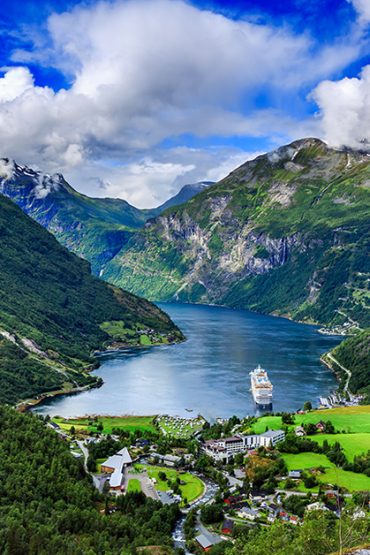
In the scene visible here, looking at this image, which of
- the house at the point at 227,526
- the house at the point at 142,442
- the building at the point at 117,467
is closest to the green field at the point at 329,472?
the house at the point at 227,526

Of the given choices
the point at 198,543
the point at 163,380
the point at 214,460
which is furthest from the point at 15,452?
the point at 163,380

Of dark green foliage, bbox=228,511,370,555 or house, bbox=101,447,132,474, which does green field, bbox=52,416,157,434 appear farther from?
dark green foliage, bbox=228,511,370,555

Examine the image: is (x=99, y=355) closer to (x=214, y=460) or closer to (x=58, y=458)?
(x=214, y=460)

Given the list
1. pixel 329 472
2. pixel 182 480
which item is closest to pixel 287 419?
pixel 329 472

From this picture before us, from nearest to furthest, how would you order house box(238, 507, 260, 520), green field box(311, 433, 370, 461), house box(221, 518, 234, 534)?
house box(221, 518, 234, 534) → house box(238, 507, 260, 520) → green field box(311, 433, 370, 461)

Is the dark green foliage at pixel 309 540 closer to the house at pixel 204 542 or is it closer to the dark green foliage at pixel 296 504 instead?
the house at pixel 204 542

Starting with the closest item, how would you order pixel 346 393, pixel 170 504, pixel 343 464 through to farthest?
1. pixel 170 504
2. pixel 343 464
3. pixel 346 393

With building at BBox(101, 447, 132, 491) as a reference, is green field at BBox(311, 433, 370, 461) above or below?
above

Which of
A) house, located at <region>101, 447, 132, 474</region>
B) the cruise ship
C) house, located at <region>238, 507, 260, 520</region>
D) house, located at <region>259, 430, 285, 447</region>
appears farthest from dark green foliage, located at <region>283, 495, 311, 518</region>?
the cruise ship
